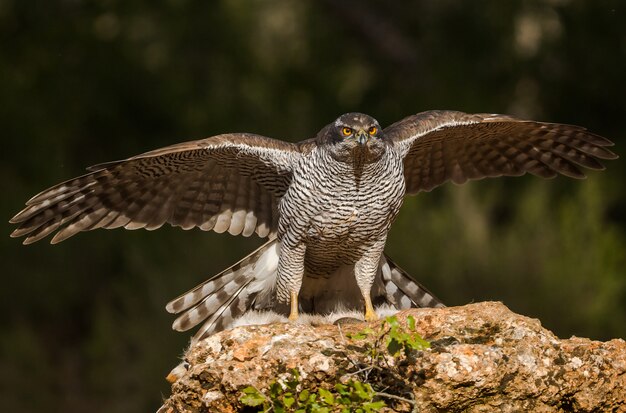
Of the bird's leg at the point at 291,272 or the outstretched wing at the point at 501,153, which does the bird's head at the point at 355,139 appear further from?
the outstretched wing at the point at 501,153

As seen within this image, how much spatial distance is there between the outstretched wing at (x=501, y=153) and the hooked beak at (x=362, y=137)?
94 cm

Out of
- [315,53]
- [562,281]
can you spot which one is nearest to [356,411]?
[562,281]

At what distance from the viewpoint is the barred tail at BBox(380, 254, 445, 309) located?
650 centimetres

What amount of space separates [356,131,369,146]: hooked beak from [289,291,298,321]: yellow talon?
925 millimetres

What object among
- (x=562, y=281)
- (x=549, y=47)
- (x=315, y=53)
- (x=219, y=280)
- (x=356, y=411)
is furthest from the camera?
(x=315, y=53)

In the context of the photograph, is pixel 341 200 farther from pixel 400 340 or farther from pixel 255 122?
pixel 255 122

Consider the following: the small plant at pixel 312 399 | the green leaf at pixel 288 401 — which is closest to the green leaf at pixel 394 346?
the small plant at pixel 312 399

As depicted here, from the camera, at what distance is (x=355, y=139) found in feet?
18.6

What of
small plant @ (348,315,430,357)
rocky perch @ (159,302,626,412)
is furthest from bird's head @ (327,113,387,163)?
small plant @ (348,315,430,357)

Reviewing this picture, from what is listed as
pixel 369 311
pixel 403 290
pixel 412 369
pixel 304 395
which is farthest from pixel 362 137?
pixel 304 395

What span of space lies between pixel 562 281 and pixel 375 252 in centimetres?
497

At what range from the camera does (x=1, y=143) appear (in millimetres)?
12992

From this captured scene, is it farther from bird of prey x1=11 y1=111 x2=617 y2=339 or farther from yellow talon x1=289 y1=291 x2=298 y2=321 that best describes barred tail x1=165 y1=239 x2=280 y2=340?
yellow talon x1=289 y1=291 x2=298 y2=321

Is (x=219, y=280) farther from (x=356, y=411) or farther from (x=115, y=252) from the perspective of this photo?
(x=115, y=252)
